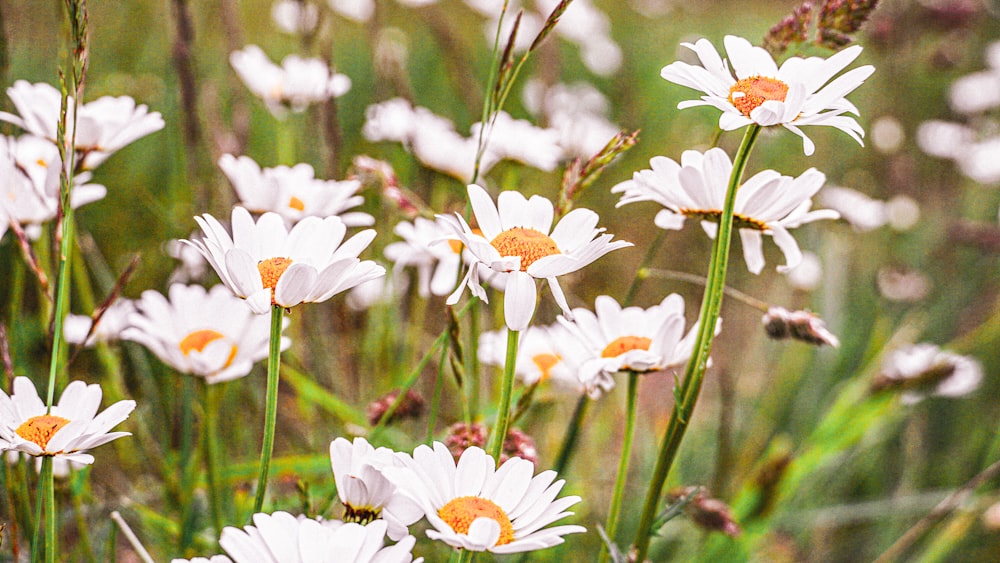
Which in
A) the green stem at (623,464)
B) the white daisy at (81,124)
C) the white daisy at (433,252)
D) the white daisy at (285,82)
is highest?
the white daisy at (285,82)

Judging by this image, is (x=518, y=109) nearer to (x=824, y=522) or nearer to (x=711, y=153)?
(x=824, y=522)

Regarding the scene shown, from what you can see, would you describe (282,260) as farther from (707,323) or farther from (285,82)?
(285,82)

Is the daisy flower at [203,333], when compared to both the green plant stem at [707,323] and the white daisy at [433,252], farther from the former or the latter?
the green plant stem at [707,323]

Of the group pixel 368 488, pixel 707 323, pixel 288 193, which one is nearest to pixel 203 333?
pixel 288 193

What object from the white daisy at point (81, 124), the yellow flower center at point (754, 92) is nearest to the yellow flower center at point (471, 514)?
the yellow flower center at point (754, 92)

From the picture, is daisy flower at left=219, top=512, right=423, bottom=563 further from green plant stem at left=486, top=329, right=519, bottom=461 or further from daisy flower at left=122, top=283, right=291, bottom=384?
daisy flower at left=122, top=283, right=291, bottom=384

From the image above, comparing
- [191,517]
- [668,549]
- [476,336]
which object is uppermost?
[476,336]

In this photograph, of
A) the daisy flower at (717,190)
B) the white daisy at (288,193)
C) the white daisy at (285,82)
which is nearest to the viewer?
the daisy flower at (717,190)

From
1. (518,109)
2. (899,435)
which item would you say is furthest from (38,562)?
(518,109)
